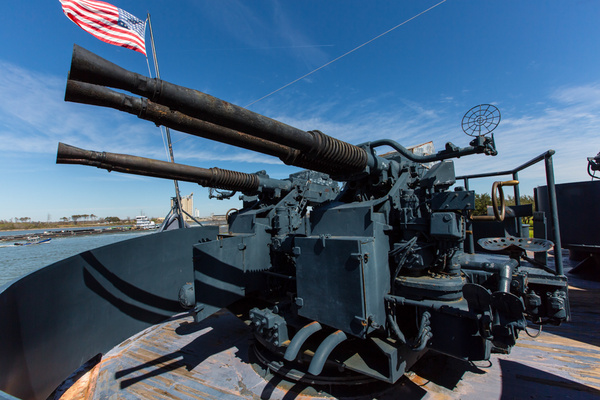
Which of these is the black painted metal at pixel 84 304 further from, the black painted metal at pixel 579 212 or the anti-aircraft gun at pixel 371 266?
the black painted metal at pixel 579 212

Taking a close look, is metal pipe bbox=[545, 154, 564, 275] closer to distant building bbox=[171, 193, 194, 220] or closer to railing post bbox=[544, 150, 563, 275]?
railing post bbox=[544, 150, 563, 275]

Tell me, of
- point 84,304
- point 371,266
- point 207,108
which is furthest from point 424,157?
point 84,304

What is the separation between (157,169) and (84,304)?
2751mm

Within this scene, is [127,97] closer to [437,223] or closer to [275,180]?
[437,223]

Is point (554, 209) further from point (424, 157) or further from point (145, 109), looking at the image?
point (145, 109)

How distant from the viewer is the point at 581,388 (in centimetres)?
366

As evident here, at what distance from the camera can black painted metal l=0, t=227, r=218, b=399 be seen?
3365 millimetres

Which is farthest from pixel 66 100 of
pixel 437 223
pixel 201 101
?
pixel 437 223

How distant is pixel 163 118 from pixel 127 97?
272 millimetres

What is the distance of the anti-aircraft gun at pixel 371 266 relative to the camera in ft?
8.34

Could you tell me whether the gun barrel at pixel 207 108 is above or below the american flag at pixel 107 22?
below

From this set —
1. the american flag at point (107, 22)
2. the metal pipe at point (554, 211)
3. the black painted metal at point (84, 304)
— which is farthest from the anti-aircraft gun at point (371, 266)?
the american flag at point (107, 22)

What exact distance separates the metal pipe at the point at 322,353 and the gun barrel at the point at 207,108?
211cm

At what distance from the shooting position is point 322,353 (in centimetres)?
321
